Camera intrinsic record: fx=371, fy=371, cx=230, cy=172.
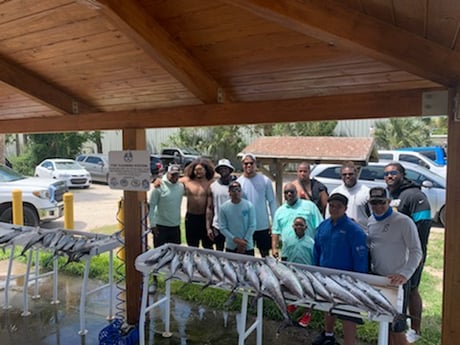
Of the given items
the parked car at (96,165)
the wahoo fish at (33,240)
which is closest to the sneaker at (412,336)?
the wahoo fish at (33,240)

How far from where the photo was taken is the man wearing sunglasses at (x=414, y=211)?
3449 millimetres

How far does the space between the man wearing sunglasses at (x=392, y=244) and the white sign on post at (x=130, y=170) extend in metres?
2.12

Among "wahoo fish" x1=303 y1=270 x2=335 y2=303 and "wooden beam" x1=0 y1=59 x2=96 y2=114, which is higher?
"wooden beam" x1=0 y1=59 x2=96 y2=114

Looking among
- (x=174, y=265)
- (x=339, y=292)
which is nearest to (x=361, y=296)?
(x=339, y=292)

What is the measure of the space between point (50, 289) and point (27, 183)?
12.5 ft

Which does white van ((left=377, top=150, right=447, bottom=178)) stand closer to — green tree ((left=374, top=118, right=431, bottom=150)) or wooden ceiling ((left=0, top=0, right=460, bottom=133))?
green tree ((left=374, top=118, right=431, bottom=150))

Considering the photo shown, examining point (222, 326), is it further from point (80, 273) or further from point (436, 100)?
point (436, 100)

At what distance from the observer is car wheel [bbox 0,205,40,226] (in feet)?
24.4

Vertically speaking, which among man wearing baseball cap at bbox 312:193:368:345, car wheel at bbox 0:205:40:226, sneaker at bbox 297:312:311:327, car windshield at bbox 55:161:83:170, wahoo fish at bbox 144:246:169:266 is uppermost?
car windshield at bbox 55:161:83:170

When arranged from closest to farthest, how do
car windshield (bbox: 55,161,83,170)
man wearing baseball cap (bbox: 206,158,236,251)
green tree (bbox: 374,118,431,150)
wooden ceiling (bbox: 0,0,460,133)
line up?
wooden ceiling (bbox: 0,0,460,133), man wearing baseball cap (bbox: 206,158,236,251), car windshield (bbox: 55,161,83,170), green tree (bbox: 374,118,431,150)

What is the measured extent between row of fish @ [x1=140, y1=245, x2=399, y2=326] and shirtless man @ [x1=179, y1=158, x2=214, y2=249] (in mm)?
1137

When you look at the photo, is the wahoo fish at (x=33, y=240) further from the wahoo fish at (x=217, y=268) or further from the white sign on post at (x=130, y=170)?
the wahoo fish at (x=217, y=268)

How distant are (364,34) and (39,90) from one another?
11.0 feet

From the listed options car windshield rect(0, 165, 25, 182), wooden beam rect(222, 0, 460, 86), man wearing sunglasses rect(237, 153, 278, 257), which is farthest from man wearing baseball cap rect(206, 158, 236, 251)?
car windshield rect(0, 165, 25, 182)
